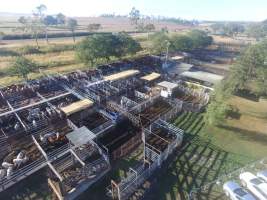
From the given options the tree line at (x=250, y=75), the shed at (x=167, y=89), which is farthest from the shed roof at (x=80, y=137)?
the tree line at (x=250, y=75)

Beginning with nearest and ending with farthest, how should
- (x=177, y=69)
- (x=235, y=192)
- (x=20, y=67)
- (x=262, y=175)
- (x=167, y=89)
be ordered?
(x=235, y=192)
(x=262, y=175)
(x=167, y=89)
(x=20, y=67)
(x=177, y=69)

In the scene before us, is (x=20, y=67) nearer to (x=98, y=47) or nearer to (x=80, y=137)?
(x=98, y=47)

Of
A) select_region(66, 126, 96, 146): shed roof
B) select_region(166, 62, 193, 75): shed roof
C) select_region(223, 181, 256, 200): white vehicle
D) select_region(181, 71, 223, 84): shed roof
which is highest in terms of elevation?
select_region(66, 126, 96, 146): shed roof

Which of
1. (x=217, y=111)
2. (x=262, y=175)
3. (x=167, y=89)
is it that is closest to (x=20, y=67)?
(x=167, y=89)

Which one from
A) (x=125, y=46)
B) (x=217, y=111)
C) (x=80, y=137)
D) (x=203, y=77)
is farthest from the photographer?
(x=125, y=46)

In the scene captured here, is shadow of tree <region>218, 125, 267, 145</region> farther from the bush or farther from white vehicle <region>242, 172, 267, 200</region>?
the bush

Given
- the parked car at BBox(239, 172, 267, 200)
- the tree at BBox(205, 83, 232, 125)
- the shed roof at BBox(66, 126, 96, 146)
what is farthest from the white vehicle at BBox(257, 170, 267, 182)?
the shed roof at BBox(66, 126, 96, 146)

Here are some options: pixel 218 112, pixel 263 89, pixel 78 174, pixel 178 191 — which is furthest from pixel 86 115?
pixel 263 89
